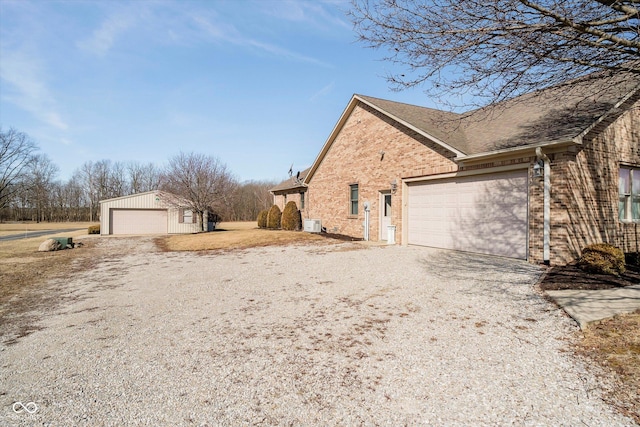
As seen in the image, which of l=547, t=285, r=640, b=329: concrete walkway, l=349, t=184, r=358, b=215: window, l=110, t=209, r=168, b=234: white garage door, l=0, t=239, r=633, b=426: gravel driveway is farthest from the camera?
l=110, t=209, r=168, b=234: white garage door

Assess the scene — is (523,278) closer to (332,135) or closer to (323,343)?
(323,343)

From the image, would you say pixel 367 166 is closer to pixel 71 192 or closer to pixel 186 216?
pixel 186 216

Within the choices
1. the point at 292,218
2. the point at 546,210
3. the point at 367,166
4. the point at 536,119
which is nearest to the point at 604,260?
the point at 546,210

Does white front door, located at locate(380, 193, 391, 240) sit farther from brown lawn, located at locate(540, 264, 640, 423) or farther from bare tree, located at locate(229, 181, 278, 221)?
bare tree, located at locate(229, 181, 278, 221)

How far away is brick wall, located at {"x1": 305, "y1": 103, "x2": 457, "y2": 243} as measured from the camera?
528 inches

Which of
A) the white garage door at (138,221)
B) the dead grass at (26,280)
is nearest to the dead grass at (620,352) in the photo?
the dead grass at (26,280)

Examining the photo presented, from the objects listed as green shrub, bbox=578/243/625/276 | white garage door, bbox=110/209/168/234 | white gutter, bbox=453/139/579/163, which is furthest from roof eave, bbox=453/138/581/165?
white garage door, bbox=110/209/168/234

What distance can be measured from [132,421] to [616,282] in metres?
8.42

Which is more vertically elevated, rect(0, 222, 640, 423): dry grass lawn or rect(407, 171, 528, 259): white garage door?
rect(407, 171, 528, 259): white garage door

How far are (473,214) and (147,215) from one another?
26.2m

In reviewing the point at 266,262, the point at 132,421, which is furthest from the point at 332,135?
the point at 132,421

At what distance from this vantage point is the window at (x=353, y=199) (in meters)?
17.7

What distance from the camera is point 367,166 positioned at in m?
16.4

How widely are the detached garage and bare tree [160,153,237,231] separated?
4.07 ft
